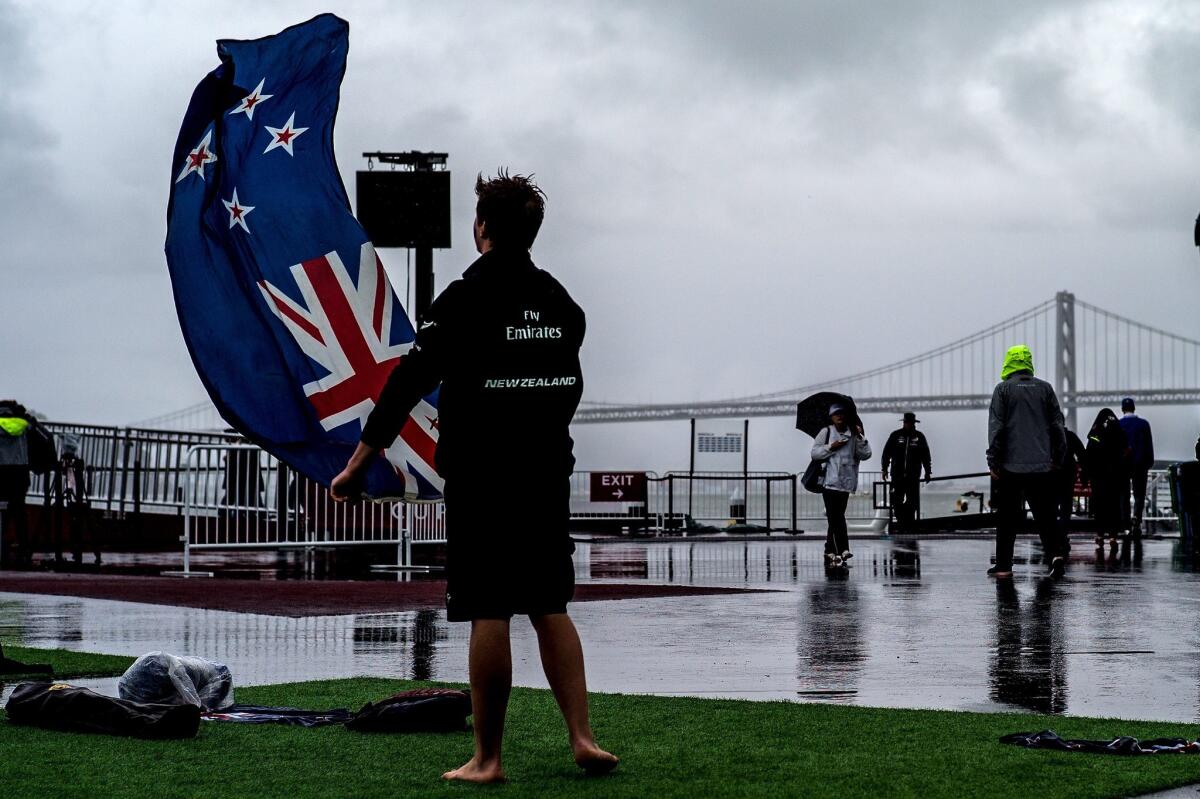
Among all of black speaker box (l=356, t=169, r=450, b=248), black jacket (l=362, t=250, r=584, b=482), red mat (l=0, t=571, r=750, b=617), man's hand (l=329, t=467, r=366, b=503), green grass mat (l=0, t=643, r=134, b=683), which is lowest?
red mat (l=0, t=571, r=750, b=617)

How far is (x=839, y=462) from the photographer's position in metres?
15.3

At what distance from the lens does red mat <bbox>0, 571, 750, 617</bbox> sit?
394 inches

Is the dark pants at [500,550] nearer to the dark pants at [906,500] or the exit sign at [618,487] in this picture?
the dark pants at [906,500]

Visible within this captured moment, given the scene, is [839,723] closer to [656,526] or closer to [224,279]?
[224,279]

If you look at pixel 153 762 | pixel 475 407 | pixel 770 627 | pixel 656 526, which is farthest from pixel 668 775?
pixel 656 526

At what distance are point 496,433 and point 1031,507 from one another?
31.1ft

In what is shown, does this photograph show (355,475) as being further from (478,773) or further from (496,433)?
(478,773)

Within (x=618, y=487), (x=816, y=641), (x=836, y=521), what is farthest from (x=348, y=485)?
(x=618, y=487)

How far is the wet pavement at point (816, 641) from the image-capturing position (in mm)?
6000

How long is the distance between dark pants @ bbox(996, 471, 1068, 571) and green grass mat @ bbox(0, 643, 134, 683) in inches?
310

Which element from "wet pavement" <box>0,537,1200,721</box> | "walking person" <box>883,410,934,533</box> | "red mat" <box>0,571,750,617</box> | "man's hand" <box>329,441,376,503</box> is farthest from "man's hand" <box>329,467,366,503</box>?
"walking person" <box>883,410,934,533</box>

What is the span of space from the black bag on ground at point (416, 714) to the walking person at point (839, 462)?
1046 centimetres

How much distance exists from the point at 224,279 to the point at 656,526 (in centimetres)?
2209

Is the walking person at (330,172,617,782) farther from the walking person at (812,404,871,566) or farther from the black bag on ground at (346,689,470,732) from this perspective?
the walking person at (812,404,871,566)
